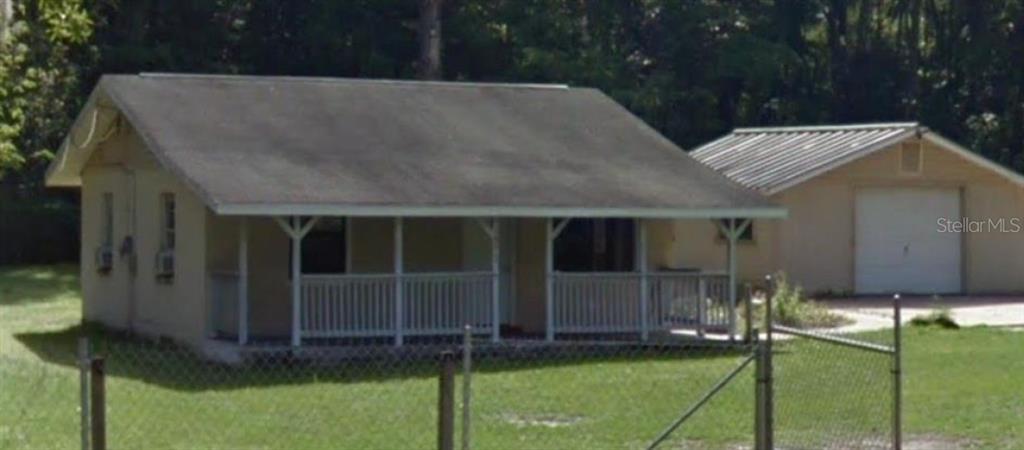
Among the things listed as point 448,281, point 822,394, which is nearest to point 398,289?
point 448,281

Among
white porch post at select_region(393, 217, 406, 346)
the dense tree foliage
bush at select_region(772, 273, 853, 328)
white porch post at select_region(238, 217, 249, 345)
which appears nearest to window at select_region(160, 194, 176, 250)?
white porch post at select_region(238, 217, 249, 345)

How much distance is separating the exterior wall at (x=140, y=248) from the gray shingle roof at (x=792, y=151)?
1219 centimetres

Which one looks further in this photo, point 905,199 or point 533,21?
point 533,21

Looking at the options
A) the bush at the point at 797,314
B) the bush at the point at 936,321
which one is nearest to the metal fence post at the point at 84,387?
the bush at the point at 797,314

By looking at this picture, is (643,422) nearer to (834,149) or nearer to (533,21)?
(834,149)

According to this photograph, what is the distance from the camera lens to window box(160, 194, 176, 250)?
27641 mm

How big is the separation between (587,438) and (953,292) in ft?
75.8

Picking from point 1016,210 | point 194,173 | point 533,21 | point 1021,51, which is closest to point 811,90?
point 1021,51

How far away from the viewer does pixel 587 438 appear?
56.3 ft

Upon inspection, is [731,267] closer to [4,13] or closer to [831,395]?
[831,395]

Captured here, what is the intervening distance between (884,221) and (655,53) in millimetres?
15983

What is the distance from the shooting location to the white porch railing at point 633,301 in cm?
2658

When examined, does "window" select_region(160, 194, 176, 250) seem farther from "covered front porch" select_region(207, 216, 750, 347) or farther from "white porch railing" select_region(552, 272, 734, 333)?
"white porch railing" select_region(552, 272, 734, 333)

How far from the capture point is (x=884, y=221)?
38469 mm
